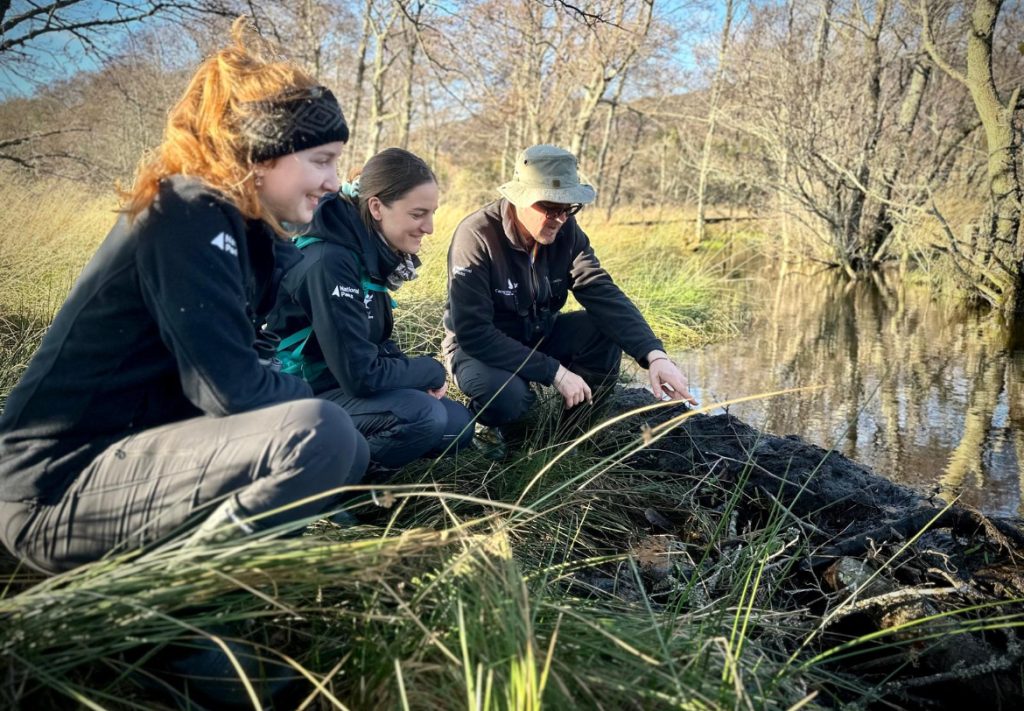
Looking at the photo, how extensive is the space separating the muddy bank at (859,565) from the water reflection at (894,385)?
321 mm

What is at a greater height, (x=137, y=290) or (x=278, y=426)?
(x=137, y=290)

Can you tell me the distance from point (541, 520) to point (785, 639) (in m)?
0.77

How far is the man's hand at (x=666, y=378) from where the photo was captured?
2904 millimetres

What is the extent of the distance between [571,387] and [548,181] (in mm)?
797

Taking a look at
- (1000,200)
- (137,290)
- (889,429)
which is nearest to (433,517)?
(137,290)

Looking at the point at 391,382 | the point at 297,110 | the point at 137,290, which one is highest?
the point at 297,110

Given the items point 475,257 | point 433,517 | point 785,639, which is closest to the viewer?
point 785,639

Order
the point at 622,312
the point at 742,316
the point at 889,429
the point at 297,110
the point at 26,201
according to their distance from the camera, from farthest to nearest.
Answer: the point at 742,316
the point at 26,201
the point at 889,429
the point at 622,312
the point at 297,110

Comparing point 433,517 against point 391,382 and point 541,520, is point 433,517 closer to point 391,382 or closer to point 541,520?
point 541,520

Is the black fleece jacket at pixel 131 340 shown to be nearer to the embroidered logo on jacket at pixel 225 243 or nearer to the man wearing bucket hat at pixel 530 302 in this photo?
the embroidered logo on jacket at pixel 225 243

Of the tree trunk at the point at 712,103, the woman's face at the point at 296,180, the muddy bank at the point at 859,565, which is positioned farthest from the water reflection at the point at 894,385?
the tree trunk at the point at 712,103

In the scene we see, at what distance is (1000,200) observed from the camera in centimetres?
894

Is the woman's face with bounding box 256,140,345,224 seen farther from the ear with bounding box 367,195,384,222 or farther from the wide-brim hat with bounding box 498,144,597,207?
the wide-brim hat with bounding box 498,144,597,207

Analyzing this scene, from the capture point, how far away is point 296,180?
167cm
